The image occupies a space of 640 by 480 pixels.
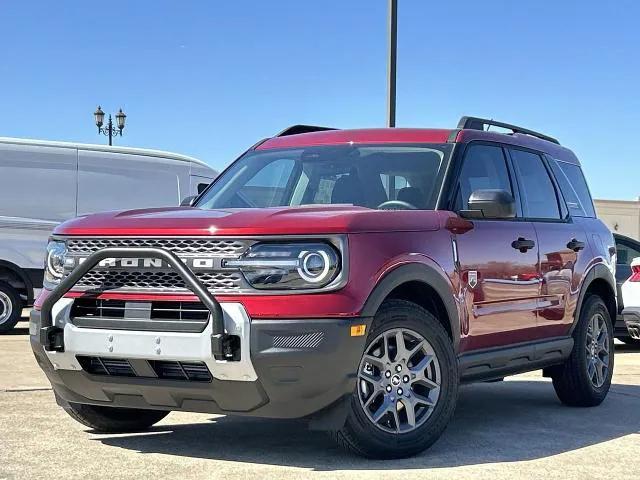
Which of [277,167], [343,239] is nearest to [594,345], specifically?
[277,167]

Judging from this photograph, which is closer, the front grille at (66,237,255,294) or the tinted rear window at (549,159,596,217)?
the front grille at (66,237,255,294)

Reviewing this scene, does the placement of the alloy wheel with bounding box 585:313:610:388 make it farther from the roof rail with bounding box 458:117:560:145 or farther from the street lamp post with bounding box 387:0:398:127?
the street lamp post with bounding box 387:0:398:127

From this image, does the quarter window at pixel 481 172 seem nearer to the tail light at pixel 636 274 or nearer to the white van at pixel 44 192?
the tail light at pixel 636 274

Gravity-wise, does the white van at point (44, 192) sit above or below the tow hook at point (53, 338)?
above

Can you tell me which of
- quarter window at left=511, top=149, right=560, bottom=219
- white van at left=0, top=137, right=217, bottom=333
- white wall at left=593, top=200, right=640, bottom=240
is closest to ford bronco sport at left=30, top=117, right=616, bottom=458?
quarter window at left=511, top=149, right=560, bottom=219

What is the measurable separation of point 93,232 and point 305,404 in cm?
140

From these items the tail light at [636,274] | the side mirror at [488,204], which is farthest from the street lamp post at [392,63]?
the side mirror at [488,204]

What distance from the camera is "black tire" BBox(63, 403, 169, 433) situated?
568 centimetres

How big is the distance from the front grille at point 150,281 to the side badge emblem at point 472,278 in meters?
1.59

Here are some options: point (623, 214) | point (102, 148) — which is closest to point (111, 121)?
point (102, 148)

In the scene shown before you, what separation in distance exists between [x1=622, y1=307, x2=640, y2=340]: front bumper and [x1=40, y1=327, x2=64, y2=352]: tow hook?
21.3ft

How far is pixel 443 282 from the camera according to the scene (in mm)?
5426

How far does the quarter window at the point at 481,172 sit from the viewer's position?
6.07m

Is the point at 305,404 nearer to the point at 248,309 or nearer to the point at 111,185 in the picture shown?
the point at 248,309
